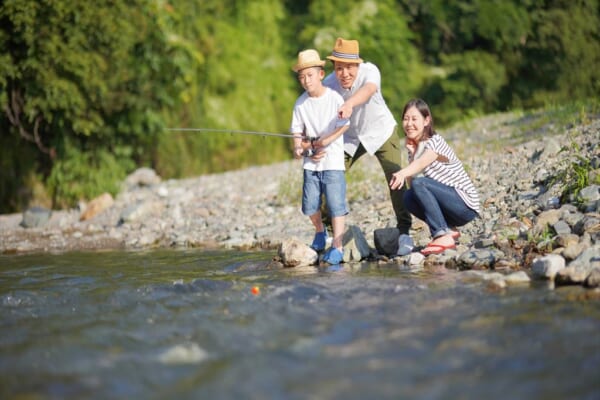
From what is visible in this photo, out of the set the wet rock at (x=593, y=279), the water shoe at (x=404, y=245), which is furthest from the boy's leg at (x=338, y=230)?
the wet rock at (x=593, y=279)

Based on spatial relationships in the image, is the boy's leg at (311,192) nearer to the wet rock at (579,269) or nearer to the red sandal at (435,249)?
the red sandal at (435,249)

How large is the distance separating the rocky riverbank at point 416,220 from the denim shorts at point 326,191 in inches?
22.2

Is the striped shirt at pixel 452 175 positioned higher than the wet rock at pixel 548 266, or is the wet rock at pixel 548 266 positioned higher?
the striped shirt at pixel 452 175

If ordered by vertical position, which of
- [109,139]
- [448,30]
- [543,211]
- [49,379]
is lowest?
[49,379]

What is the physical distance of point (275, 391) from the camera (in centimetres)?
306

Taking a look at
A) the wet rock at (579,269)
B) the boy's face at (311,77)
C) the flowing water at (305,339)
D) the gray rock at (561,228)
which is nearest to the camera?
the flowing water at (305,339)

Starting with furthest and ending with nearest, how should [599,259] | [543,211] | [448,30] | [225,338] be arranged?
[448,30]
[543,211]
[599,259]
[225,338]

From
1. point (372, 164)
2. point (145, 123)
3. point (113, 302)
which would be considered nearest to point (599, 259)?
point (113, 302)

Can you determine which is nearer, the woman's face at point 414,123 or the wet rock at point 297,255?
the woman's face at point 414,123

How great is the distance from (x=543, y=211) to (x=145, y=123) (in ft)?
29.7

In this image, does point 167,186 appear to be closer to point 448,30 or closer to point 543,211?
point 543,211

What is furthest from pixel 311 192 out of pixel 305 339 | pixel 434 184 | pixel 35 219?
pixel 35 219

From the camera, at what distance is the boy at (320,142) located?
233 inches

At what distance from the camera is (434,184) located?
19.8 ft
